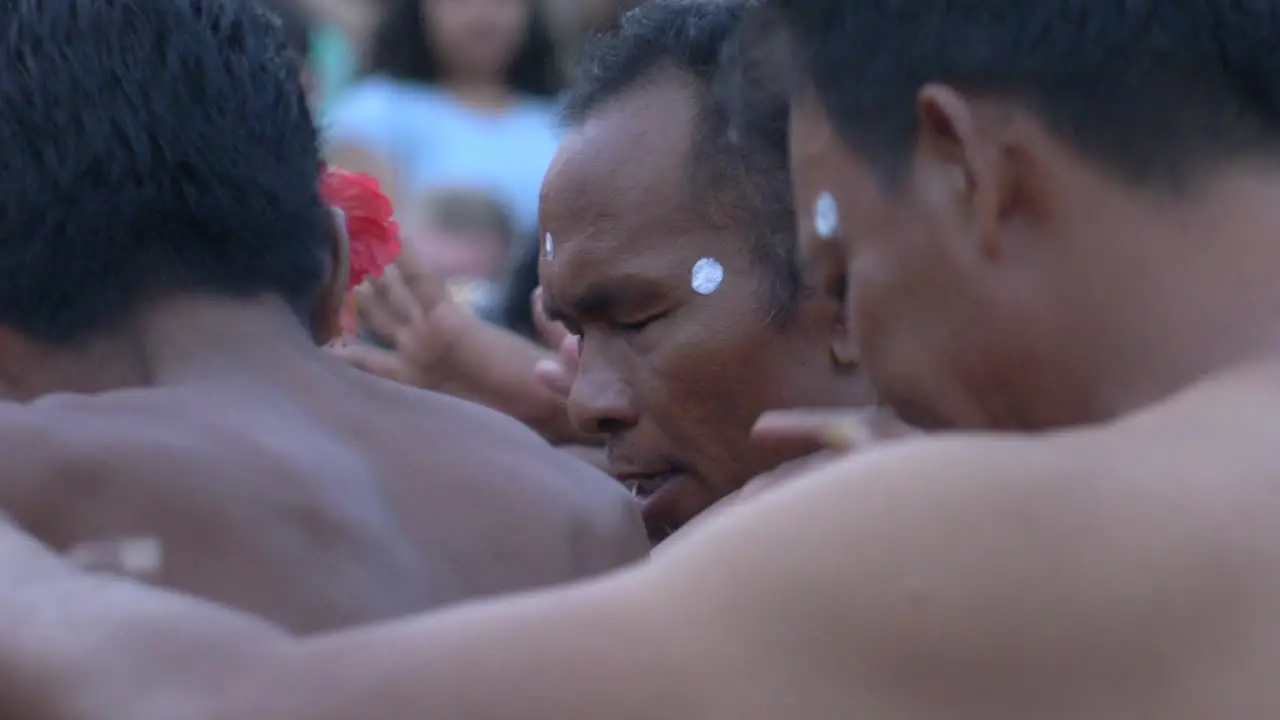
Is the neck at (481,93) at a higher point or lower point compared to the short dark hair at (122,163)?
lower

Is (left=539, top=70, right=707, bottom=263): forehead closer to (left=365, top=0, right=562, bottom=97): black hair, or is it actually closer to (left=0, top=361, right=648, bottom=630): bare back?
(left=0, top=361, right=648, bottom=630): bare back

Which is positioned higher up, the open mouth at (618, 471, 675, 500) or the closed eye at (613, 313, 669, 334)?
the closed eye at (613, 313, 669, 334)

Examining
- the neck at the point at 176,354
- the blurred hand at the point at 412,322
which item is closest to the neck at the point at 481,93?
the blurred hand at the point at 412,322

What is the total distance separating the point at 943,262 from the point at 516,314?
8.75 feet

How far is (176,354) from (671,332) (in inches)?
32.6

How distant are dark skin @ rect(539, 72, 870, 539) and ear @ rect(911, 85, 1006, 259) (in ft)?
3.40

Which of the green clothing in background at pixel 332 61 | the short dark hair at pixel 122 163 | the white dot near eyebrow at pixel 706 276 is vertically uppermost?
the short dark hair at pixel 122 163

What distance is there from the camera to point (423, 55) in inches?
206

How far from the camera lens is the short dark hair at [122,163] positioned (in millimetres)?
1959

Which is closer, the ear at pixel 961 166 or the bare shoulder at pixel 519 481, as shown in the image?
the ear at pixel 961 166

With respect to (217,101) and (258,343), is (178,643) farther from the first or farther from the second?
(217,101)

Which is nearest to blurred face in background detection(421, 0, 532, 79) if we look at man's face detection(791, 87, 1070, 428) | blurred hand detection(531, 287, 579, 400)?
blurred hand detection(531, 287, 579, 400)

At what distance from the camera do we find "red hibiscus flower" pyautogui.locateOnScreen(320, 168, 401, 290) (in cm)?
251

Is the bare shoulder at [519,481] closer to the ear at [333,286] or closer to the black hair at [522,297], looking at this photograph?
the ear at [333,286]
